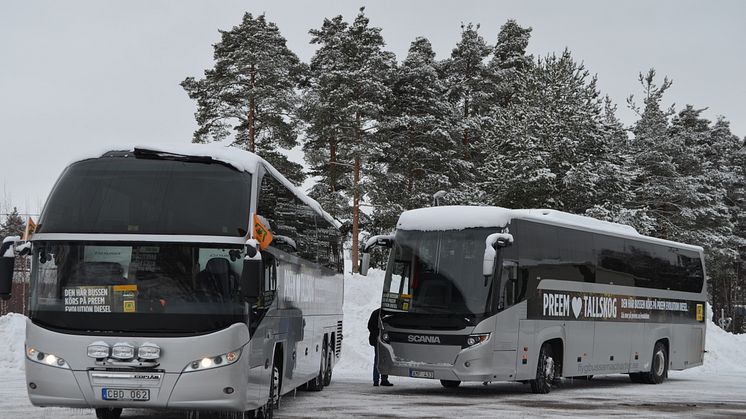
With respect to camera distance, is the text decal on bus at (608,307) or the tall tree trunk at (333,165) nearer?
the text decal on bus at (608,307)

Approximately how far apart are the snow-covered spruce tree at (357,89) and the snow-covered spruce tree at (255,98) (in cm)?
207

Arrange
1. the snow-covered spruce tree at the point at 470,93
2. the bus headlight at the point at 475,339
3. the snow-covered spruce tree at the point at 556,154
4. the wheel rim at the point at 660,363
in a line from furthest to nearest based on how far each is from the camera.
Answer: the snow-covered spruce tree at the point at 470,93 < the snow-covered spruce tree at the point at 556,154 < the wheel rim at the point at 660,363 < the bus headlight at the point at 475,339

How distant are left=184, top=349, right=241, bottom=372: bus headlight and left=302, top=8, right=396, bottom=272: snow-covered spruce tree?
118 ft

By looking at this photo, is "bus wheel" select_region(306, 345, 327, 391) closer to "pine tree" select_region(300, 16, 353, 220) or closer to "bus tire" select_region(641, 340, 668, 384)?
"bus tire" select_region(641, 340, 668, 384)

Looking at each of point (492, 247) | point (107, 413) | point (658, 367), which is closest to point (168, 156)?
point (107, 413)

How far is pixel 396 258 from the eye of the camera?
19000 mm

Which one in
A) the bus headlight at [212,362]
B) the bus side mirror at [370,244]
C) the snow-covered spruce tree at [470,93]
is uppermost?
the snow-covered spruce tree at [470,93]

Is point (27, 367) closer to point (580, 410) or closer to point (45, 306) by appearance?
point (45, 306)

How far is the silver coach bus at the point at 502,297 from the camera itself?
17984 millimetres

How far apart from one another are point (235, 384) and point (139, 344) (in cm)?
120

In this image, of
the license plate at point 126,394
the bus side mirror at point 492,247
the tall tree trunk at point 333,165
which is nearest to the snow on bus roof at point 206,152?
the license plate at point 126,394

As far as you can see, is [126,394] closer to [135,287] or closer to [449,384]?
[135,287]

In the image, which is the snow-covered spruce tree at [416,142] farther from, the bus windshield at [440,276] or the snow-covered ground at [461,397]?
the bus windshield at [440,276]

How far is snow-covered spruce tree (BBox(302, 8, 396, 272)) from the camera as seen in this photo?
4794cm
